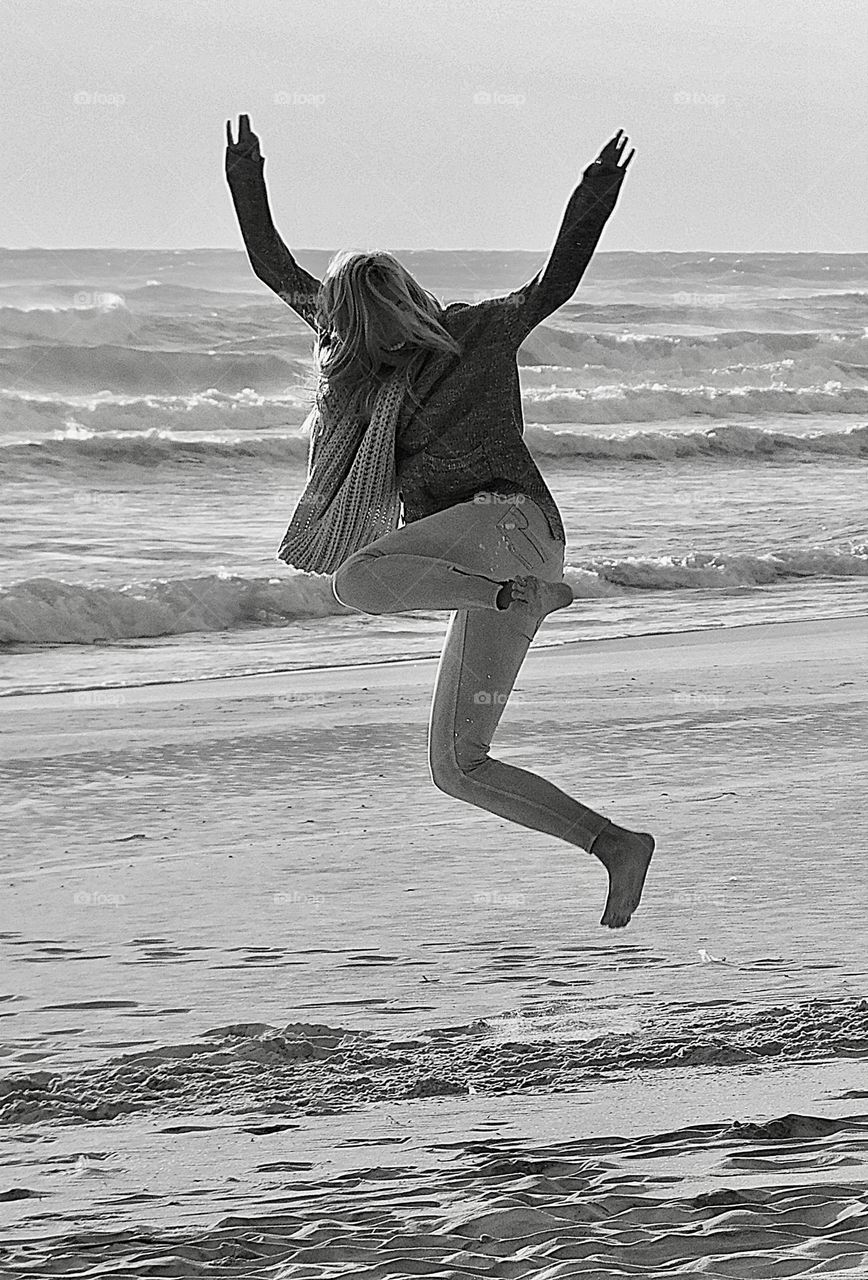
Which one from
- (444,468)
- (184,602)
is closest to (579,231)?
(444,468)

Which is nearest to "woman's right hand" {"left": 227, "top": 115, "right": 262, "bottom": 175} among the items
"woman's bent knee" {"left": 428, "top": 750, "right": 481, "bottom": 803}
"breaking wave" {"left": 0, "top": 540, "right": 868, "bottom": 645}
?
"woman's bent knee" {"left": 428, "top": 750, "right": 481, "bottom": 803}

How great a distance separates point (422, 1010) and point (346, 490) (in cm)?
146

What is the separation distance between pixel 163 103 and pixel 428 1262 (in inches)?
727

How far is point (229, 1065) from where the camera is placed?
392cm

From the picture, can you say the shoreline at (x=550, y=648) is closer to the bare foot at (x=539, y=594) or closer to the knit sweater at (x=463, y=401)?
the knit sweater at (x=463, y=401)

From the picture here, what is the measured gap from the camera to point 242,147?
3.66 meters

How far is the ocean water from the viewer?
11.9 metres

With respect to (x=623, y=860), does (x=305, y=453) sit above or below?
above

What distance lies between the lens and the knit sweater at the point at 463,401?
358 cm

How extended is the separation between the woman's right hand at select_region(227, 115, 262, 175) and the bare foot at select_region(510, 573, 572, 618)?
1.10 m

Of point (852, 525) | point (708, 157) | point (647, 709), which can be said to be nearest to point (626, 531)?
point (852, 525)

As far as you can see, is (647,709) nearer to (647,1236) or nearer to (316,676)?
(316,676)

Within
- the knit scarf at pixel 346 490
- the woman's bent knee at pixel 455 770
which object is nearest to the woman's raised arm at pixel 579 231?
the knit scarf at pixel 346 490

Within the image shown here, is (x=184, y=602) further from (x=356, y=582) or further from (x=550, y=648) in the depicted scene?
(x=356, y=582)
